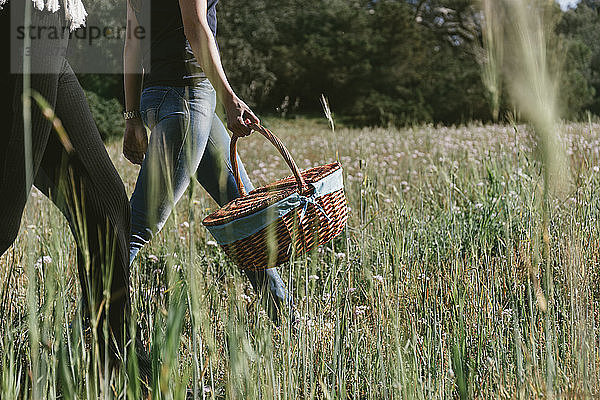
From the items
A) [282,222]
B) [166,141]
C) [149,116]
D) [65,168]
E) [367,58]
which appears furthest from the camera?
[367,58]

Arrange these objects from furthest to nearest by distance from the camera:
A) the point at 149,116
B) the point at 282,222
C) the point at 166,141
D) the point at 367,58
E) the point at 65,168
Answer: the point at 367,58 < the point at 149,116 < the point at 166,141 < the point at 282,222 < the point at 65,168

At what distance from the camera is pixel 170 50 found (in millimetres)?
1913

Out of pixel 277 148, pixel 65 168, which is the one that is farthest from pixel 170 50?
pixel 65 168

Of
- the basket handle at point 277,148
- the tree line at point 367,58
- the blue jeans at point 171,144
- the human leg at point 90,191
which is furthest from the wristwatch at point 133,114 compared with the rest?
the tree line at point 367,58

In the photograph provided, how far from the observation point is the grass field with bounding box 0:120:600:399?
1151mm

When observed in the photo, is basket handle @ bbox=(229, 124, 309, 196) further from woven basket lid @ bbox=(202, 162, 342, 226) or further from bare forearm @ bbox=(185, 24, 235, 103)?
bare forearm @ bbox=(185, 24, 235, 103)

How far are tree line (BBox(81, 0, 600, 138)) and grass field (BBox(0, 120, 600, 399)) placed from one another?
678 inches

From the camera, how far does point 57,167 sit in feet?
4.82

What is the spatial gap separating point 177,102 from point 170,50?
165 mm

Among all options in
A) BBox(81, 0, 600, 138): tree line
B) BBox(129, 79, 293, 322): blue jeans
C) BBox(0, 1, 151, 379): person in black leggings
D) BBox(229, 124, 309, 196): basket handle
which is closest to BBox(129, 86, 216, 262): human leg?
BBox(129, 79, 293, 322): blue jeans

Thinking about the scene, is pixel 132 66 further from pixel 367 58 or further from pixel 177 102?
pixel 367 58

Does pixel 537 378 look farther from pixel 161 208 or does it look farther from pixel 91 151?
pixel 161 208

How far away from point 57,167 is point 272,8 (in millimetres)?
26155

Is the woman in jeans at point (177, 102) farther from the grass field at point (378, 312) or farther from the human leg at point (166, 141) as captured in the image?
the grass field at point (378, 312)
